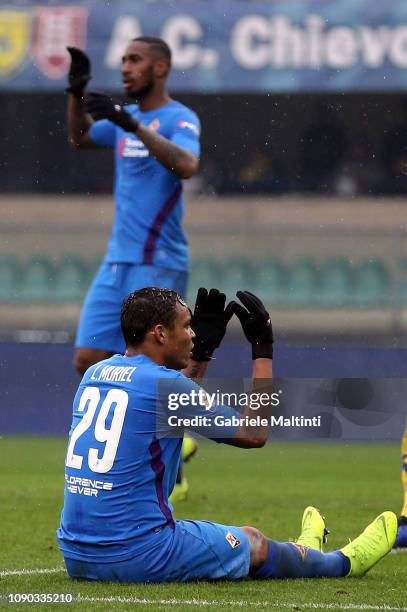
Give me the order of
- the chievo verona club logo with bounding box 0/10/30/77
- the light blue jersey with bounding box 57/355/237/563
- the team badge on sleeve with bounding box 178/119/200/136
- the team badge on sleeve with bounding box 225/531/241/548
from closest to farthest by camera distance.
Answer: the light blue jersey with bounding box 57/355/237/563
the team badge on sleeve with bounding box 225/531/241/548
the team badge on sleeve with bounding box 178/119/200/136
the chievo verona club logo with bounding box 0/10/30/77

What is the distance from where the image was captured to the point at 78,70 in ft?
24.3

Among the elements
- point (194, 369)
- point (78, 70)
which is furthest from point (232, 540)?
point (78, 70)

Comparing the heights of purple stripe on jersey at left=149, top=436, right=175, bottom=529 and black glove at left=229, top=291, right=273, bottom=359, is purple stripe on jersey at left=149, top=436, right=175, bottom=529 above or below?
below

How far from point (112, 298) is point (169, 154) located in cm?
88

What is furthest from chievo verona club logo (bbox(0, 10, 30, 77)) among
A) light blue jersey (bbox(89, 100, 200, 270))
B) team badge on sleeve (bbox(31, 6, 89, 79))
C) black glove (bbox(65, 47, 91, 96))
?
black glove (bbox(65, 47, 91, 96))

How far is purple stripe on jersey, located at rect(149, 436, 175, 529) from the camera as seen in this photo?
4.82 meters

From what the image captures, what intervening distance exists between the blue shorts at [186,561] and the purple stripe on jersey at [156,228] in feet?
9.27

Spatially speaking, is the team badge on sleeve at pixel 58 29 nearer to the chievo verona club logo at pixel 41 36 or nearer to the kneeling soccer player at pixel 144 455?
the chievo verona club logo at pixel 41 36

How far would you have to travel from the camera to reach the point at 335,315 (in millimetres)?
13695

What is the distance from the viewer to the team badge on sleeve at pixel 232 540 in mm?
4903

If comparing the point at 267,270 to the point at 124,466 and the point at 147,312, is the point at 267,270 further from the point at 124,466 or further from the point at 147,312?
the point at 124,466

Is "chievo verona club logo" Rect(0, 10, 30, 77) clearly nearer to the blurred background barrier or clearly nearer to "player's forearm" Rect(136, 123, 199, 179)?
the blurred background barrier

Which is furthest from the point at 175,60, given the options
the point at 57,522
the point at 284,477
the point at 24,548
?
the point at 24,548

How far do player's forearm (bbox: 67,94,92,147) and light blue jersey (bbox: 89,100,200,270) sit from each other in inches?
10.1
